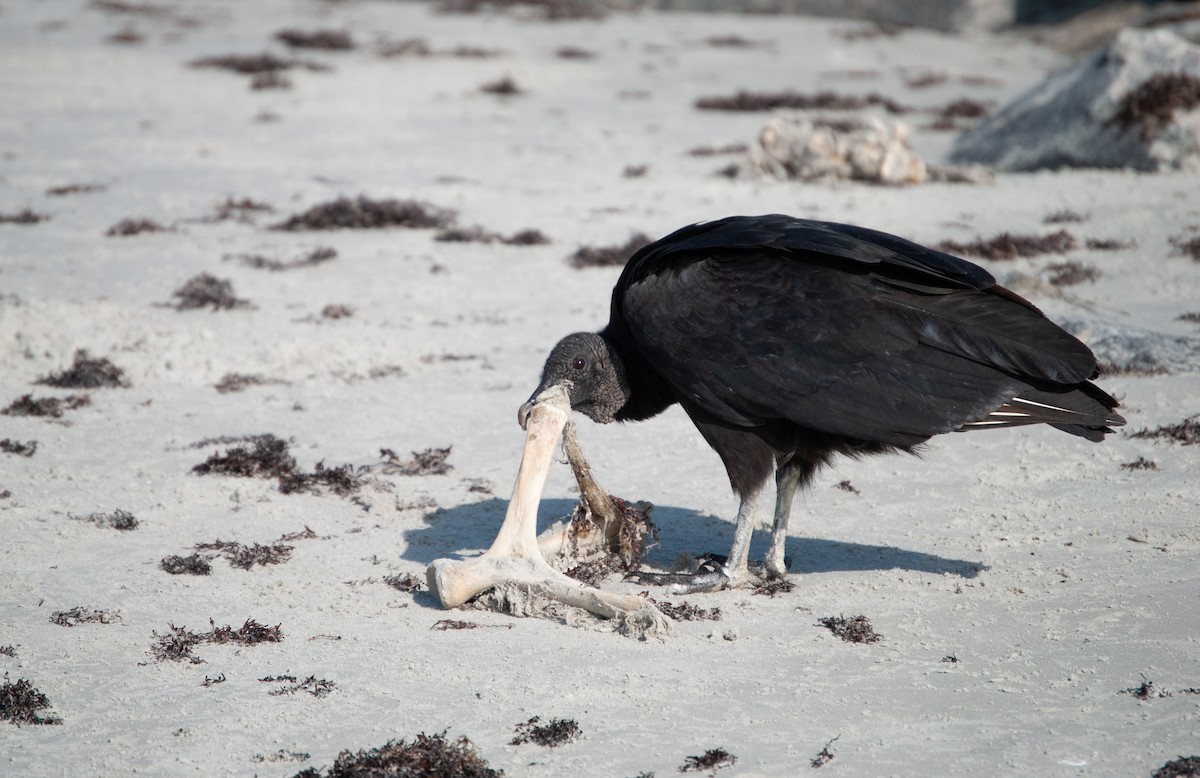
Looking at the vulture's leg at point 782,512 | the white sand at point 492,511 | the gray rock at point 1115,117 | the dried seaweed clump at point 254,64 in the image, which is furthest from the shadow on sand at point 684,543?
the dried seaweed clump at point 254,64

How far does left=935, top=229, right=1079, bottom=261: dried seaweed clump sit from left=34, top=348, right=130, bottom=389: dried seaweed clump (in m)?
5.40

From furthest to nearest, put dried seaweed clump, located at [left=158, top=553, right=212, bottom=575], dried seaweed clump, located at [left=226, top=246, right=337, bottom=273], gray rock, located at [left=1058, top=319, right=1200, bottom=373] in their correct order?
dried seaweed clump, located at [left=226, top=246, right=337, bottom=273] < gray rock, located at [left=1058, top=319, right=1200, bottom=373] < dried seaweed clump, located at [left=158, top=553, right=212, bottom=575]

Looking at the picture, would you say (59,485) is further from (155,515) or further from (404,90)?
(404,90)

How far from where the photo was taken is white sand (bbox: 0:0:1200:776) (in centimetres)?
319

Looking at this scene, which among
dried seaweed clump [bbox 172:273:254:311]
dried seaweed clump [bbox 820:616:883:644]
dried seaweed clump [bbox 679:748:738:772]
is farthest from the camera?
dried seaweed clump [bbox 172:273:254:311]

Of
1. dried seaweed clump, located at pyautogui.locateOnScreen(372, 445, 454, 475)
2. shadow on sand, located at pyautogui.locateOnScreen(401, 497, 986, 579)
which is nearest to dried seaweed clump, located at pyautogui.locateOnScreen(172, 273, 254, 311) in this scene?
dried seaweed clump, located at pyautogui.locateOnScreen(372, 445, 454, 475)

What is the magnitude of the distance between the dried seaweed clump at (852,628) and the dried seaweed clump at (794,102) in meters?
11.1

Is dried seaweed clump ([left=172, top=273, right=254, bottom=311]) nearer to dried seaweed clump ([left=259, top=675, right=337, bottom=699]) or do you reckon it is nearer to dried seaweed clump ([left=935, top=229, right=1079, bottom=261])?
dried seaweed clump ([left=259, top=675, right=337, bottom=699])

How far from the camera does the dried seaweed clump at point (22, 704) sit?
3.19 metres

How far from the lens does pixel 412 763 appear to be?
9.64 ft

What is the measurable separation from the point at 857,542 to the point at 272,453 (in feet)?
8.44

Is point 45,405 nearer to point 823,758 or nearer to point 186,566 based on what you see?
point 186,566

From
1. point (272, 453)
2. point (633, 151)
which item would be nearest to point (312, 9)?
point (633, 151)

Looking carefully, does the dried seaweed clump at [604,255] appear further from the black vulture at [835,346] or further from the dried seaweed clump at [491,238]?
the black vulture at [835,346]
